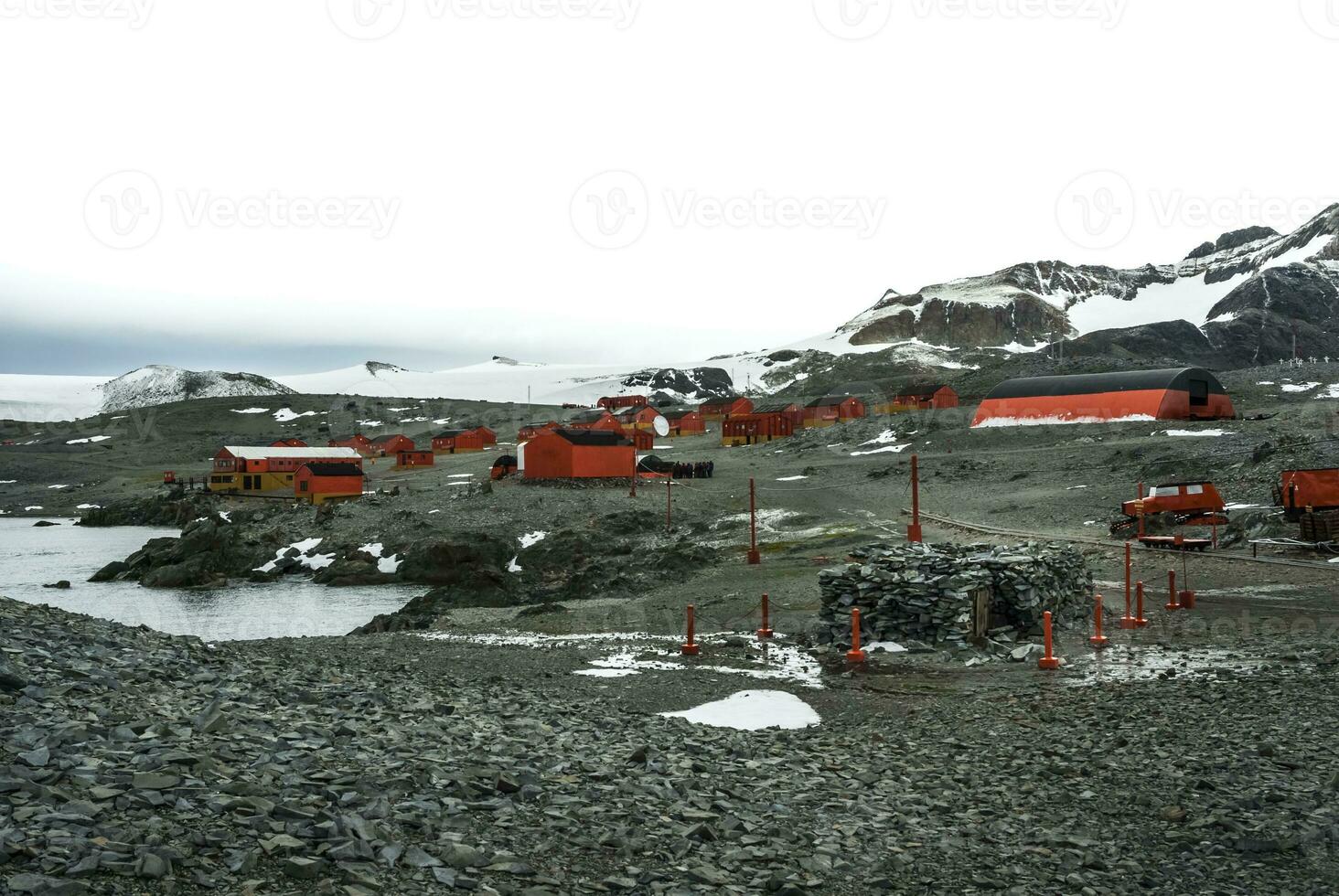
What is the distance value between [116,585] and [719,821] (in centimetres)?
5469

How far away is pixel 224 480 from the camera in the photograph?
97062mm

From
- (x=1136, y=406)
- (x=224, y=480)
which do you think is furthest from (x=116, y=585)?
(x=1136, y=406)

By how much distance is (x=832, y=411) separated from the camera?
116 meters

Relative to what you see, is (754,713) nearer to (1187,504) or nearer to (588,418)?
(1187,504)

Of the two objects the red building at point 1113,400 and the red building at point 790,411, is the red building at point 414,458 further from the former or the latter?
the red building at point 1113,400

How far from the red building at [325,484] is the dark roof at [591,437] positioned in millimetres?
22492

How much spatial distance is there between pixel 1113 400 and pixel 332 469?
66.7 m

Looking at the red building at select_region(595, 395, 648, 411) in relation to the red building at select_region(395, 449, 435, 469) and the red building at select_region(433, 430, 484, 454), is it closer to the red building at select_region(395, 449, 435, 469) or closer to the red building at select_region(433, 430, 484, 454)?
the red building at select_region(433, 430, 484, 454)

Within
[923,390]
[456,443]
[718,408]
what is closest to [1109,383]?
[923,390]

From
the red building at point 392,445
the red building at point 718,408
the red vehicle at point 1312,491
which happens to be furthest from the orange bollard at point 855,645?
the red building at point 718,408

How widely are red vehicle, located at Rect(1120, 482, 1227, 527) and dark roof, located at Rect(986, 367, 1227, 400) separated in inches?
1703

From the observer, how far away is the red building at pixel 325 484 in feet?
287

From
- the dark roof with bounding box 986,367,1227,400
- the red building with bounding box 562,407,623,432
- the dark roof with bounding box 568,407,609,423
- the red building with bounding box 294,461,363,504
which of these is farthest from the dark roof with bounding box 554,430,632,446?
the dark roof with bounding box 568,407,609,423

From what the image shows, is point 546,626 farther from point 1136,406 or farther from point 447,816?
point 1136,406
